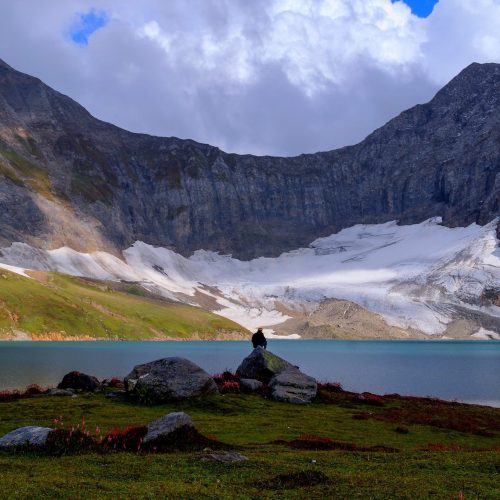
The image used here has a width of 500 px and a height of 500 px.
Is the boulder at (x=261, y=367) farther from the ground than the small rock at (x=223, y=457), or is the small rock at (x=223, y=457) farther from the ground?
the boulder at (x=261, y=367)

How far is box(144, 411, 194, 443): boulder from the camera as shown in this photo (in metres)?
21.8

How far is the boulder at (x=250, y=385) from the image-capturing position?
44062mm

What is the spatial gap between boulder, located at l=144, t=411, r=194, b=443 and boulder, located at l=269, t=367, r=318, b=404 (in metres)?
19.9

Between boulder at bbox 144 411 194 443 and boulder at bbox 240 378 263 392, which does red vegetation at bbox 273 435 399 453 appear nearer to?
boulder at bbox 144 411 194 443

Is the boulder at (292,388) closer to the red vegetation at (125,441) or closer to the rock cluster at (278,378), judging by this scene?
the rock cluster at (278,378)

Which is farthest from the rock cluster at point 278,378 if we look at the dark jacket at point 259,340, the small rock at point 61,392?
the small rock at point 61,392

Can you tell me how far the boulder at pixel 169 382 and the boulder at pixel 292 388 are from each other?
16.6 ft

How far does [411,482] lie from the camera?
1667cm

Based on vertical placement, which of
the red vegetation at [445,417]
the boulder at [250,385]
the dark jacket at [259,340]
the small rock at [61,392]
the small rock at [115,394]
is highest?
the dark jacket at [259,340]

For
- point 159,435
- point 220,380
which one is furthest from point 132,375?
point 159,435

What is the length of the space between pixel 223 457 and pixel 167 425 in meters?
4.05

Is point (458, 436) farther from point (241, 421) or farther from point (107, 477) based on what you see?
point (107, 477)

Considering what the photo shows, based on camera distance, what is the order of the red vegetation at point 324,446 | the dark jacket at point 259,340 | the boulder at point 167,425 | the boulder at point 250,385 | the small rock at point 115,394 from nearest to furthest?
the boulder at point 167,425 < the red vegetation at point 324,446 < the small rock at point 115,394 < the boulder at point 250,385 < the dark jacket at point 259,340

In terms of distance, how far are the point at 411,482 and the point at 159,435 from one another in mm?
9612
